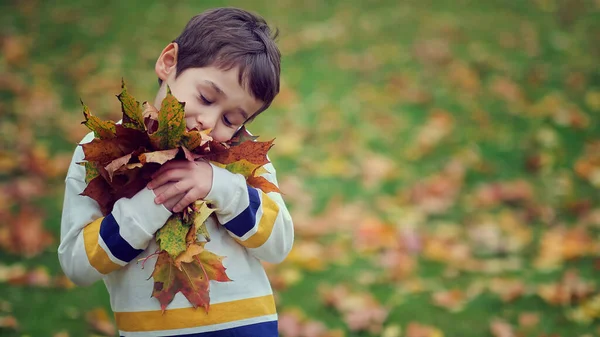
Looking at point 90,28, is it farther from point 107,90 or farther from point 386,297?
point 386,297

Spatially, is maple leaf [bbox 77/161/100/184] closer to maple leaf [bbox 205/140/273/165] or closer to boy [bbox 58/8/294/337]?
boy [bbox 58/8/294/337]

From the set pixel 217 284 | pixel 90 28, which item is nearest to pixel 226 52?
pixel 217 284

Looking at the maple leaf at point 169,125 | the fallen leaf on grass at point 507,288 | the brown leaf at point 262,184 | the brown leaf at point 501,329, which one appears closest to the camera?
the maple leaf at point 169,125

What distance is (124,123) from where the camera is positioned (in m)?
1.50

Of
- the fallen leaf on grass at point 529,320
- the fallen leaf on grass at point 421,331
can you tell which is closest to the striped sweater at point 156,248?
the fallen leaf on grass at point 421,331

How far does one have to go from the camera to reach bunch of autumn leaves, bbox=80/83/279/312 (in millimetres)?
1485

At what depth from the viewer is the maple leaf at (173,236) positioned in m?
1.50

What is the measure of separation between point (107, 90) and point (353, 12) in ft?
9.67

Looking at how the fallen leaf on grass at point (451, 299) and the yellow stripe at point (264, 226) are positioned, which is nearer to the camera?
the yellow stripe at point (264, 226)

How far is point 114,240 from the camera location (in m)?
1.50

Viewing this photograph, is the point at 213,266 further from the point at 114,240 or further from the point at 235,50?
the point at 235,50

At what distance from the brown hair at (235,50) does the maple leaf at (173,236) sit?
381mm

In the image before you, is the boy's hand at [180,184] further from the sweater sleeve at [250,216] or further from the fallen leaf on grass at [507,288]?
the fallen leaf on grass at [507,288]

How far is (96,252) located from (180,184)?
26 centimetres
